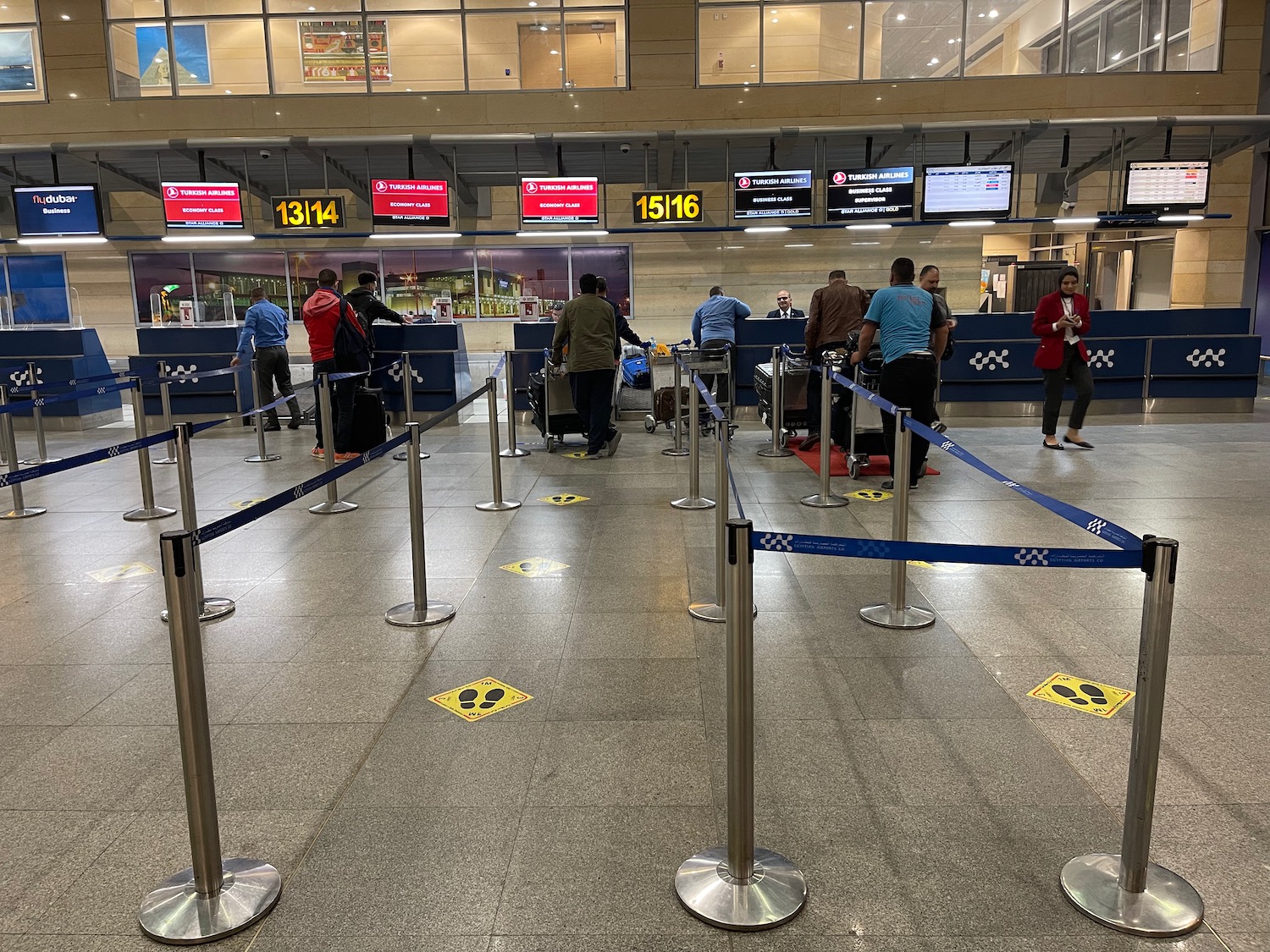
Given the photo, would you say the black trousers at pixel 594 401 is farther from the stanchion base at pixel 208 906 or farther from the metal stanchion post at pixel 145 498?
the stanchion base at pixel 208 906

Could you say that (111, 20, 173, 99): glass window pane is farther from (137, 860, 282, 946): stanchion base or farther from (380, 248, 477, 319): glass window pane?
(137, 860, 282, 946): stanchion base

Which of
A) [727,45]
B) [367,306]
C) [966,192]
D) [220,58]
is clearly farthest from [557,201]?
[220,58]

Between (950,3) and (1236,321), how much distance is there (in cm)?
781

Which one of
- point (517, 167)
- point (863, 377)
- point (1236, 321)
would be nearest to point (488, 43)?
point (517, 167)

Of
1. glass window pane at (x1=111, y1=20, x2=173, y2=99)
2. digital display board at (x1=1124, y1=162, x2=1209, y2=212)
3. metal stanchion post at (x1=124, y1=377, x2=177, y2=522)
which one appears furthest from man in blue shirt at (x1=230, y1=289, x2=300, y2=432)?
digital display board at (x1=1124, y1=162, x2=1209, y2=212)

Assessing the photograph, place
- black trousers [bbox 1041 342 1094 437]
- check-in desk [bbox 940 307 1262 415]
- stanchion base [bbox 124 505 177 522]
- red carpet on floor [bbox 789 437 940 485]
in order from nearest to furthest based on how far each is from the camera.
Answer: stanchion base [bbox 124 505 177 522], red carpet on floor [bbox 789 437 940 485], black trousers [bbox 1041 342 1094 437], check-in desk [bbox 940 307 1262 415]

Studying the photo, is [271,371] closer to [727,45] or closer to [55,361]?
[55,361]

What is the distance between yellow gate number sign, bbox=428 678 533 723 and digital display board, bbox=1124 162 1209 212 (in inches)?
515

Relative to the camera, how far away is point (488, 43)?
15930 millimetres

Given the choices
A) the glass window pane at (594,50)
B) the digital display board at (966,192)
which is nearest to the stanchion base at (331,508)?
the digital display board at (966,192)

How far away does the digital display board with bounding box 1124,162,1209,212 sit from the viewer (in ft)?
42.4

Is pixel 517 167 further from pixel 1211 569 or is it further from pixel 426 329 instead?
pixel 1211 569

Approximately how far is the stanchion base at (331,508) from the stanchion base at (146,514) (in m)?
1.10

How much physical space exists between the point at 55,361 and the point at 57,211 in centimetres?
304
